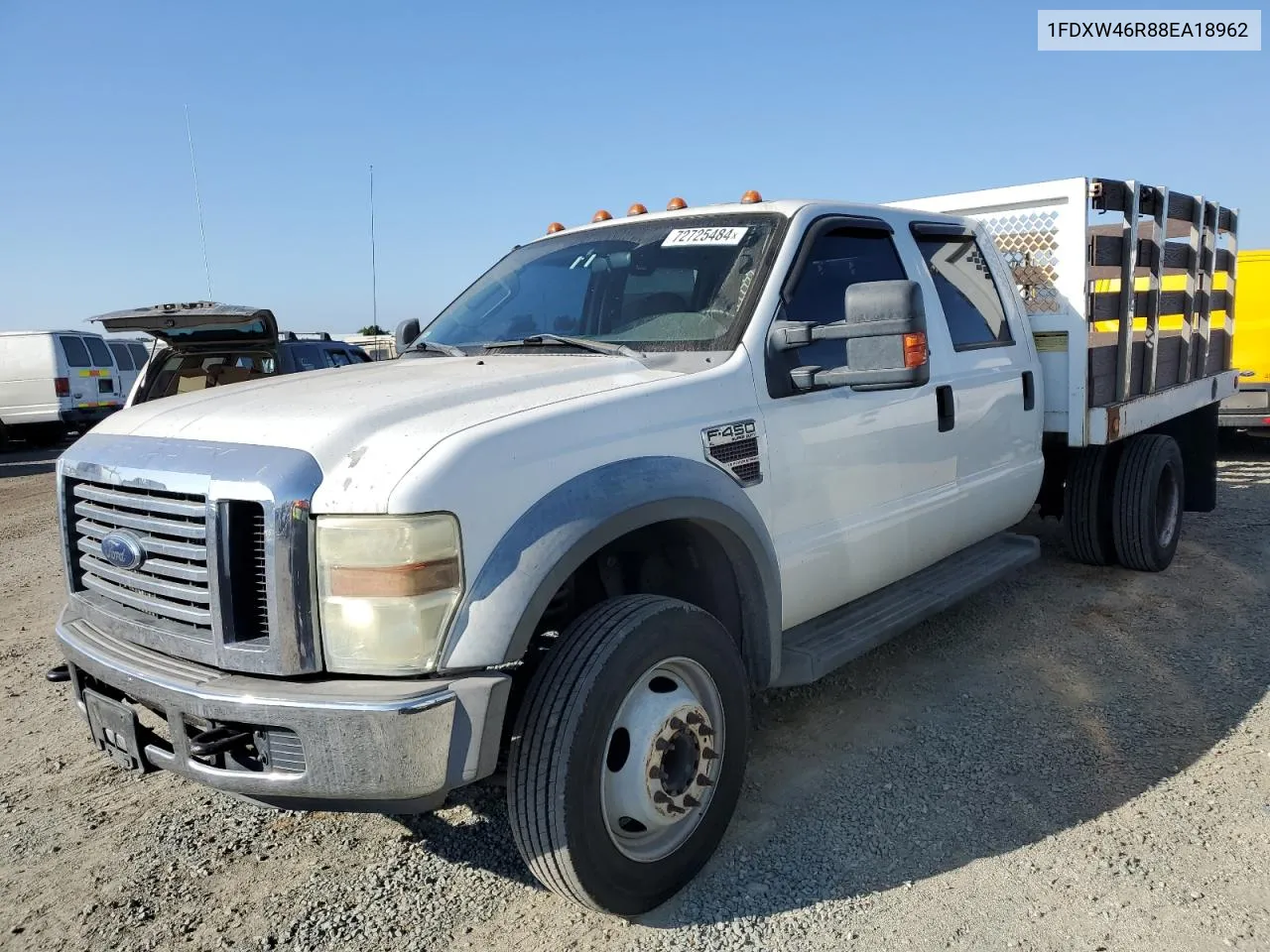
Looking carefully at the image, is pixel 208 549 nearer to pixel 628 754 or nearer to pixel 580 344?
pixel 628 754

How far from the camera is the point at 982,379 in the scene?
13.6 ft

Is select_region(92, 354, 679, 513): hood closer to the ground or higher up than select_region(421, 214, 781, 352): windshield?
closer to the ground

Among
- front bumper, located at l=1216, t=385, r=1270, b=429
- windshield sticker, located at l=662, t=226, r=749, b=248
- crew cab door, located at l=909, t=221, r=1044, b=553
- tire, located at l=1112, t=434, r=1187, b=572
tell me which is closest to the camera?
windshield sticker, located at l=662, t=226, r=749, b=248

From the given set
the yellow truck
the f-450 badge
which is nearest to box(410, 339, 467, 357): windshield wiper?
the f-450 badge

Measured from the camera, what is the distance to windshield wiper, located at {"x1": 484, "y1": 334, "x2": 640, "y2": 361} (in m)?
3.10

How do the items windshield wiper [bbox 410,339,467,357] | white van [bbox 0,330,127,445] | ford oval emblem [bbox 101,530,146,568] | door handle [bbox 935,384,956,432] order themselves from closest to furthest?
ford oval emblem [bbox 101,530,146,568] < windshield wiper [bbox 410,339,467,357] < door handle [bbox 935,384,956,432] < white van [bbox 0,330,127,445]

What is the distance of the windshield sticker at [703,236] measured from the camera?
341 centimetres

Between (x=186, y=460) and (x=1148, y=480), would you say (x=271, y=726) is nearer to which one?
(x=186, y=460)

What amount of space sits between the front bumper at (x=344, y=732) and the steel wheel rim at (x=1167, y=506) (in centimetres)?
492

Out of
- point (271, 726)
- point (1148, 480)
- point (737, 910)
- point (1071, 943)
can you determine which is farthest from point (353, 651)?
point (1148, 480)

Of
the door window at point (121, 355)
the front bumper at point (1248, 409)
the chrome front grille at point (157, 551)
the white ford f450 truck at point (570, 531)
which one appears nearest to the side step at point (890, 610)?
the white ford f450 truck at point (570, 531)

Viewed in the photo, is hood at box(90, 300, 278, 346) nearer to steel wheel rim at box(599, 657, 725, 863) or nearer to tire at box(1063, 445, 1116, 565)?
steel wheel rim at box(599, 657, 725, 863)

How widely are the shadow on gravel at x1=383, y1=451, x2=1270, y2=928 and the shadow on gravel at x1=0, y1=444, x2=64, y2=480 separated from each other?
1305 centimetres

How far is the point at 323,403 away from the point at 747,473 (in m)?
1.26
